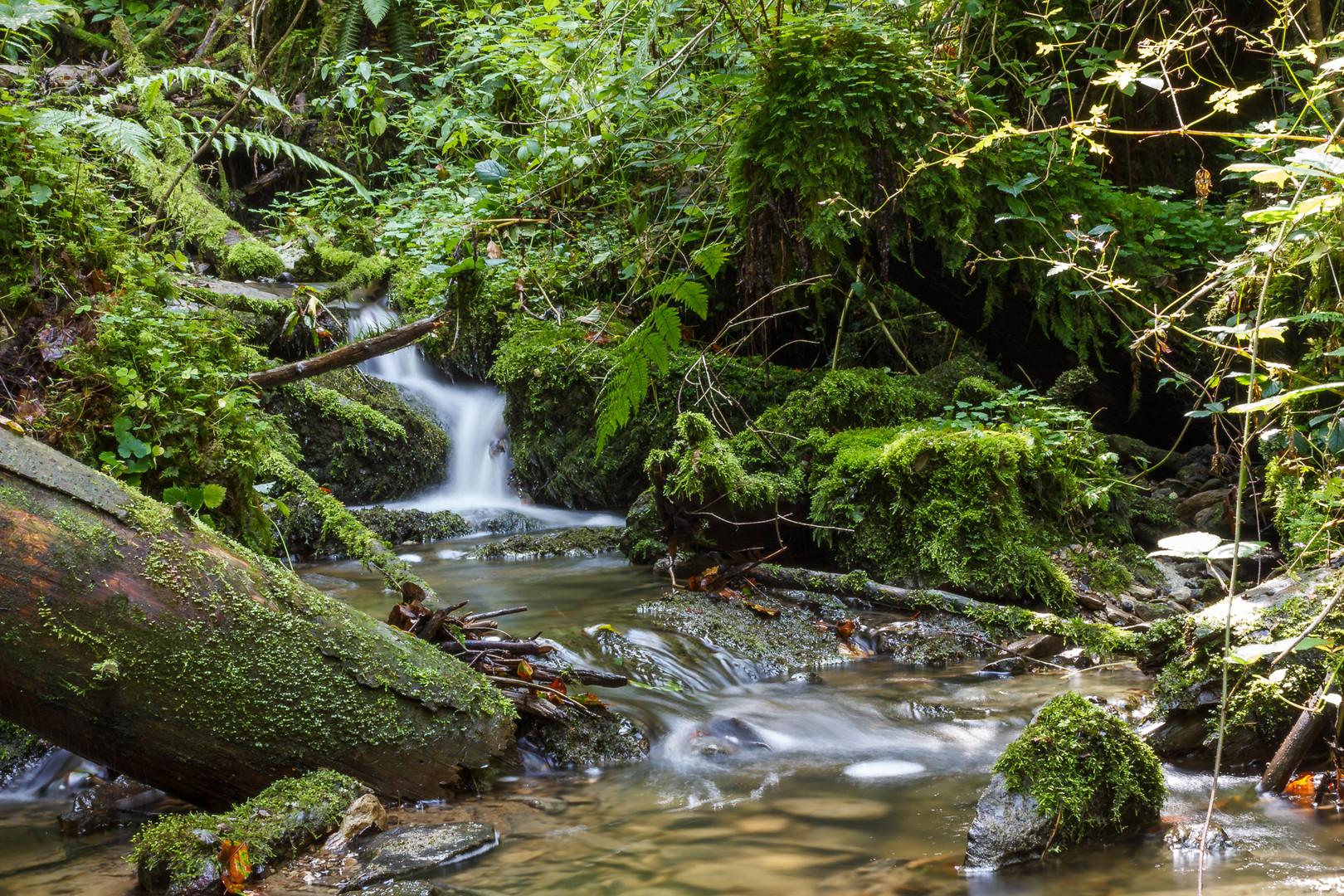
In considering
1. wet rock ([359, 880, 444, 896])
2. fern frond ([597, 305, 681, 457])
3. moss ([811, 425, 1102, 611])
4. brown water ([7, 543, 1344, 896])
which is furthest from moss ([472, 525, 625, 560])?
wet rock ([359, 880, 444, 896])

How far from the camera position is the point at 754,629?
477 centimetres

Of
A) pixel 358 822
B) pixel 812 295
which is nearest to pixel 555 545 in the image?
pixel 812 295

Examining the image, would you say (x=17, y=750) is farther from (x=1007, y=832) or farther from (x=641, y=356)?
(x=1007, y=832)

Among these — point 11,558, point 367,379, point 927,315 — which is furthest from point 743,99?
Answer: point 367,379

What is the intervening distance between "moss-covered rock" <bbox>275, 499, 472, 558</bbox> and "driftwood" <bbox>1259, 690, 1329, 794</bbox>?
5532 mm

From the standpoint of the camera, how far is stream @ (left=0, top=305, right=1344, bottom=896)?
2355mm

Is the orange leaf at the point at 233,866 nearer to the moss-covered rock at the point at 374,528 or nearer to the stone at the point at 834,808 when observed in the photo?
the stone at the point at 834,808

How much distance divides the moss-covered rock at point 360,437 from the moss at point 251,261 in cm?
219

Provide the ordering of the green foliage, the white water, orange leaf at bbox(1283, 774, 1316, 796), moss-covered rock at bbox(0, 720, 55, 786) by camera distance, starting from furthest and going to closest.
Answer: the white water
the green foliage
moss-covered rock at bbox(0, 720, 55, 786)
orange leaf at bbox(1283, 774, 1316, 796)

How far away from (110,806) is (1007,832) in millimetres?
2772

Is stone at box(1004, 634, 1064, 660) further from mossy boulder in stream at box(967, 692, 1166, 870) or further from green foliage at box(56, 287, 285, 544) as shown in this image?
green foliage at box(56, 287, 285, 544)

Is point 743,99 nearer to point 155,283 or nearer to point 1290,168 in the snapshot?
point 155,283

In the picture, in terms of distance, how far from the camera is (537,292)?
8148 mm

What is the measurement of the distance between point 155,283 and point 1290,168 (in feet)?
13.9
